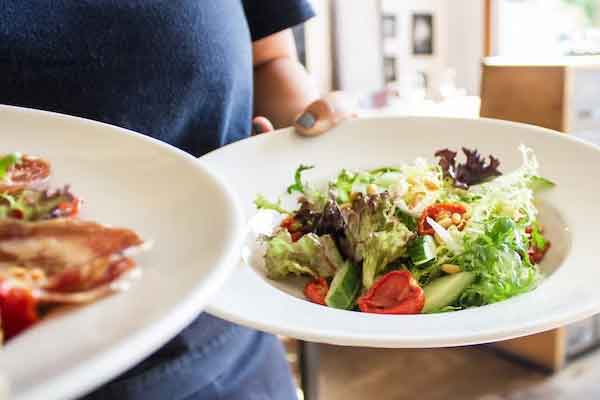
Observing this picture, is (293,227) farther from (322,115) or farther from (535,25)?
(535,25)

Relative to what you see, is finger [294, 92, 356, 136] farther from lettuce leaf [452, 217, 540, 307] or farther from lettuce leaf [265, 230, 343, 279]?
lettuce leaf [452, 217, 540, 307]

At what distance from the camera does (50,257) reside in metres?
0.42

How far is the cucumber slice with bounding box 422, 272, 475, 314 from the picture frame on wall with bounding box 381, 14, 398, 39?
3093mm

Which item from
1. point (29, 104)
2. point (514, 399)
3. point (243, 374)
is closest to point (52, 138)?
point (29, 104)

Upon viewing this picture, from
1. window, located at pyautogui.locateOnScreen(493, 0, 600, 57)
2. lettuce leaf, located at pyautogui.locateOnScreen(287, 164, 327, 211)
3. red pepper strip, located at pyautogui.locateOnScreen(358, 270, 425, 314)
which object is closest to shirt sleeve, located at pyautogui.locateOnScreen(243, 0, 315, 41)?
lettuce leaf, located at pyautogui.locateOnScreen(287, 164, 327, 211)

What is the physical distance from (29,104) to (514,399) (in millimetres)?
2180

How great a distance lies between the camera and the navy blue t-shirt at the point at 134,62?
2.58 ft

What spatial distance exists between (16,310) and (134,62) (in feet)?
1.80

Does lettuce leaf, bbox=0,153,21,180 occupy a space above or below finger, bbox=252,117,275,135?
above

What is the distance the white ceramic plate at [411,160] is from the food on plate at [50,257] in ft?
0.55

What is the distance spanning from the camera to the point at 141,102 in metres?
0.86

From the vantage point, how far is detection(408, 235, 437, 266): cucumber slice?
2.75 feet

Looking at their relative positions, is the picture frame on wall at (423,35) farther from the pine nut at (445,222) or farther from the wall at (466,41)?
the pine nut at (445,222)

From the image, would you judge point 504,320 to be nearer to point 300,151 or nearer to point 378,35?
point 300,151
